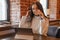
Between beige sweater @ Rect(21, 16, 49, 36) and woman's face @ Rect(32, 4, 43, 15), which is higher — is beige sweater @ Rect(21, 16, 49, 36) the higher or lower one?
the lower one

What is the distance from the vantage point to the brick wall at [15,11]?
11.5ft

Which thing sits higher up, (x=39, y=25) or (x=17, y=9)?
(x=17, y=9)

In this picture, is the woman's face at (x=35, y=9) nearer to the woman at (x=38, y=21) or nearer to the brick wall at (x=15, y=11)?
the woman at (x=38, y=21)

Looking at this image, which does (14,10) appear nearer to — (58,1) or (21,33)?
(21,33)

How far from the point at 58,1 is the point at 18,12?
6.24ft

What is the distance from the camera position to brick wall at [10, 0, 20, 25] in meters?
3.49

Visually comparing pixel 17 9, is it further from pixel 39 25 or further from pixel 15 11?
pixel 39 25

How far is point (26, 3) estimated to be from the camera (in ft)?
11.6

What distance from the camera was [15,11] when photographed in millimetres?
3549

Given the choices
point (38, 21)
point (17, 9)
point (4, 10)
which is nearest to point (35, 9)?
point (38, 21)

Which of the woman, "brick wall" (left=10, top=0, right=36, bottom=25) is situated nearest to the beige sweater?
the woman

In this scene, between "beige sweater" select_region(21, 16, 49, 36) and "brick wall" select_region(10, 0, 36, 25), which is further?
"brick wall" select_region(10, 0, 36, 25)

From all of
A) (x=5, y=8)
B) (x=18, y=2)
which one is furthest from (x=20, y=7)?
(x=5, y=8)

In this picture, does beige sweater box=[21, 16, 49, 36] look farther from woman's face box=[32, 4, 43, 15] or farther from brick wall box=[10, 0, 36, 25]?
brick wall box=[10, 0, 36, 25]
